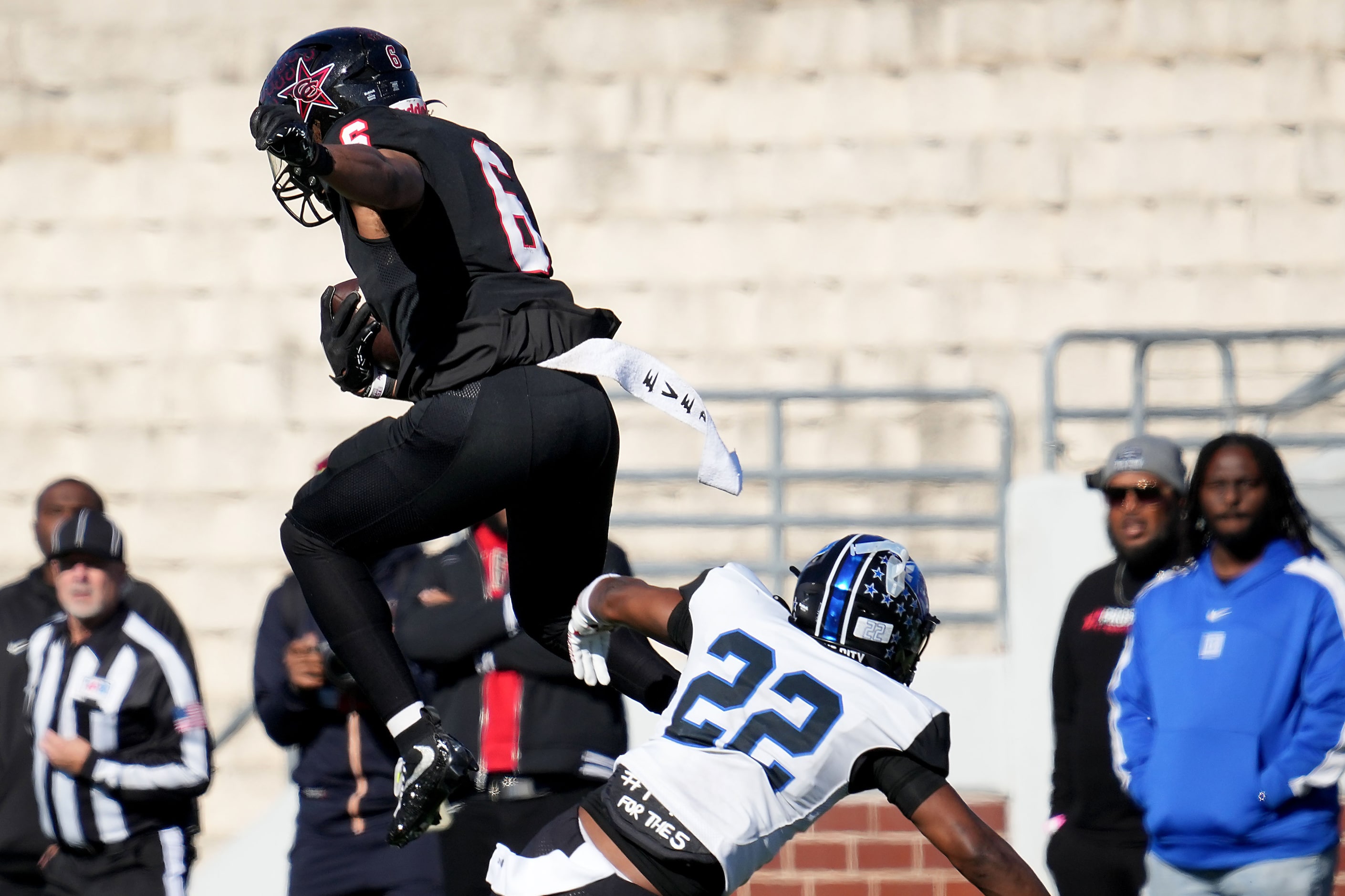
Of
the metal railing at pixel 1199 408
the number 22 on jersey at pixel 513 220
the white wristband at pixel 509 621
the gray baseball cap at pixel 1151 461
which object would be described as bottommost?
the white wristband at pixel 509 621

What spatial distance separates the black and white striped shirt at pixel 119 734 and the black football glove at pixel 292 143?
3157 millimetres

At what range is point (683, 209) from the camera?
369 inches

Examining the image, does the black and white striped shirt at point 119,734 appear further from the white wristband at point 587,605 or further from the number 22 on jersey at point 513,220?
the number 22 on jersey at point 513,220

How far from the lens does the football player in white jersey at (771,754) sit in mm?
3635

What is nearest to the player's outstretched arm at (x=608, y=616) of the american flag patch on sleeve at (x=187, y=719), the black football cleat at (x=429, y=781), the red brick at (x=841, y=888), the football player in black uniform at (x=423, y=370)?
the football player in black uniform at (x=423, y=370)

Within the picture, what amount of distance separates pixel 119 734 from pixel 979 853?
3438 mm

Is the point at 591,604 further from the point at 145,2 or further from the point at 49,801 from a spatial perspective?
the point at 145,2

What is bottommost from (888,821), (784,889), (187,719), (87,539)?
(784,889)

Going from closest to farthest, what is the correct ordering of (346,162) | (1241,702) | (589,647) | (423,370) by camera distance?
(346,162) → (423,370) → (589,647) → (1241,702)

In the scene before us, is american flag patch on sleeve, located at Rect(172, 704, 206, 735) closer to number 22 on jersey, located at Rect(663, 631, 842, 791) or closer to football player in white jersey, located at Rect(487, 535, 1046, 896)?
football player in white jersey, located at Rect(487, 535, 1046, 896)

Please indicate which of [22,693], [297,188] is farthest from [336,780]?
[297,188]

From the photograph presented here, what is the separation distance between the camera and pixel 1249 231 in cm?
902

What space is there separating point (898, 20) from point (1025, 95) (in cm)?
78

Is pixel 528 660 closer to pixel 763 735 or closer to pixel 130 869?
pixel 130 869
